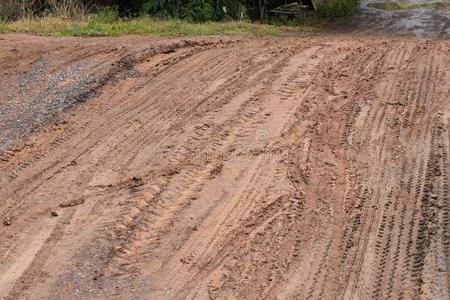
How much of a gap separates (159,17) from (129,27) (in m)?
2.01

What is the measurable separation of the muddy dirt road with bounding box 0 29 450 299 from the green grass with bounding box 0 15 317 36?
185 cm

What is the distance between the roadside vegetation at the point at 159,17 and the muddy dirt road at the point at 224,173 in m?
2.15

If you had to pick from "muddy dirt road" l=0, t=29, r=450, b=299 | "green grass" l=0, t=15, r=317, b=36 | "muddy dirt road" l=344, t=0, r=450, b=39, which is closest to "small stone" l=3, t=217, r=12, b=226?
"muddy dirt road" l=0, t=29, r=450, b=299

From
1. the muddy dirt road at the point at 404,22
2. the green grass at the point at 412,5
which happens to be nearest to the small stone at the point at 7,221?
the muddy dirt road at the point at 404,22

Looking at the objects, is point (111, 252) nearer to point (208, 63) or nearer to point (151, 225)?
point (151, 225)

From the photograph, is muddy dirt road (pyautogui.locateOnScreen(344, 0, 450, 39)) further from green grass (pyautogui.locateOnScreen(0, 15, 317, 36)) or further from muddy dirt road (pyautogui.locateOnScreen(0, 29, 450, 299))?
muddy dirt road (pyautogui.locateOnScreen(0, 29, 450, 299))

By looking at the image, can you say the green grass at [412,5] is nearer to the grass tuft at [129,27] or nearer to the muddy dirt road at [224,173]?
the grass tuft at [129,27]

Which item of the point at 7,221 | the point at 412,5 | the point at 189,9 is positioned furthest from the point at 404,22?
the point at 7,221

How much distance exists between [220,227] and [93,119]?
9.86ft

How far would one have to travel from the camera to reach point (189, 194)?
6.75m

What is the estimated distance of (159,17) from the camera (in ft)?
48.4

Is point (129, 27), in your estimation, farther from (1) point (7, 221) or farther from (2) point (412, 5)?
(2) point (412, 5)

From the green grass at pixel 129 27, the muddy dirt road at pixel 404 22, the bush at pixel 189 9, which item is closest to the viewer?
the green grass at pixel 129 27

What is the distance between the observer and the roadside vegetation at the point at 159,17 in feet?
41.8
